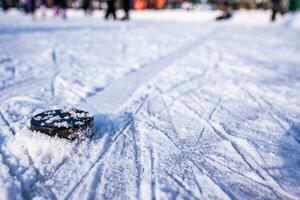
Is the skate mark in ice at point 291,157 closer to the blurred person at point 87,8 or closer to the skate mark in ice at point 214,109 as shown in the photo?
the skate mark in ice at point 214,109

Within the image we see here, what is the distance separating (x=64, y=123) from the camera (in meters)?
2.52

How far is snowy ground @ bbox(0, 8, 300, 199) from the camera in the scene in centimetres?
211

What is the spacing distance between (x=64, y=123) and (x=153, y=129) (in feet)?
2.70

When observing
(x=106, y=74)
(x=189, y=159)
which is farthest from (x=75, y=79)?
(x=189, y=159)

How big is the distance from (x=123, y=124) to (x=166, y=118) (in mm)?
464

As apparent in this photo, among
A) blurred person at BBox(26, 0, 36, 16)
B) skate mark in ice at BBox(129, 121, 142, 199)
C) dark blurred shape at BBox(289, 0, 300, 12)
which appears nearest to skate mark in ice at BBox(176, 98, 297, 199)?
skate mark in ice at BBox(129, 121, 142, 199)

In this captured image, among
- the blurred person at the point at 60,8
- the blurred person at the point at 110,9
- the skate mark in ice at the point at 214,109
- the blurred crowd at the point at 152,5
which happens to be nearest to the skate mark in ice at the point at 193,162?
the skate mark in ice at the point at 214,109

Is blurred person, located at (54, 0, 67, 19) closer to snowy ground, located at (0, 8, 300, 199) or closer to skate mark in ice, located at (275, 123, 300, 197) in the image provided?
snowy ground, located at (0, 8, 300, 199)

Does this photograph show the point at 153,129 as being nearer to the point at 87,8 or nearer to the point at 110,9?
the point at 110,9

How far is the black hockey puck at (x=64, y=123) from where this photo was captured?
8.09ft

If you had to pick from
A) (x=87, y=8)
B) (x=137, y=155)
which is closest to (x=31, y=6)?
(x=87, y=8)

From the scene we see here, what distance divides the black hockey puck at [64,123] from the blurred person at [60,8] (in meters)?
14.8

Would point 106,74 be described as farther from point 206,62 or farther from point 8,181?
point 8,181

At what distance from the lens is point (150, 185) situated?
209 centimetres
